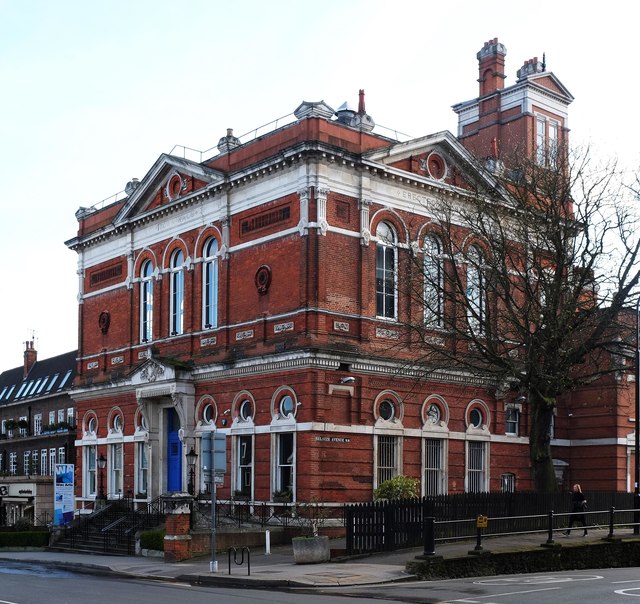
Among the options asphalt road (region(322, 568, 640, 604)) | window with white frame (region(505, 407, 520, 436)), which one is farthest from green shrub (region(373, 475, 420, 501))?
asphalt road (region(322, 568, 640, 604))

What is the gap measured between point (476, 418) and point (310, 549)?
14.2 meters

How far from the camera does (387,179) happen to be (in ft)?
120

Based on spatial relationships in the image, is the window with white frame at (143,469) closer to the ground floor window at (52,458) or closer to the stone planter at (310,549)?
the stone planter at (310,549)

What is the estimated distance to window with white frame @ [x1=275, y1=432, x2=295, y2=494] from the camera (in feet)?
113

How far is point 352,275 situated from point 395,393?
4496mm

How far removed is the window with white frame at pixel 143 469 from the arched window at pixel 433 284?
44.2 feet

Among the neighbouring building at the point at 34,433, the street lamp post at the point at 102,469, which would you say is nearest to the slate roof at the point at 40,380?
the neighbouring building at the point at 34,433

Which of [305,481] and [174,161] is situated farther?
[174,161]

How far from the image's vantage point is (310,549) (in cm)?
2650

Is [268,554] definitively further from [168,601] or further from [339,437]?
[168,601]

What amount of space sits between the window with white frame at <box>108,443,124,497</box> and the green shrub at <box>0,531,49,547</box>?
4169mm

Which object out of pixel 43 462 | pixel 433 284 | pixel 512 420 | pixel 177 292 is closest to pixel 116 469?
pixel 177 292

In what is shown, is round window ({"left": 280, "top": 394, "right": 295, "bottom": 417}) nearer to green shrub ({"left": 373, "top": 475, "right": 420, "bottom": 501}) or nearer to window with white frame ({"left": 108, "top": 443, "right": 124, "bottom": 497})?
green shrub ({"left": 373, "top": 475, "right": 420, "bottom": 501})

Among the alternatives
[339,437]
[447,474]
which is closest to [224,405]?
[339,437]
